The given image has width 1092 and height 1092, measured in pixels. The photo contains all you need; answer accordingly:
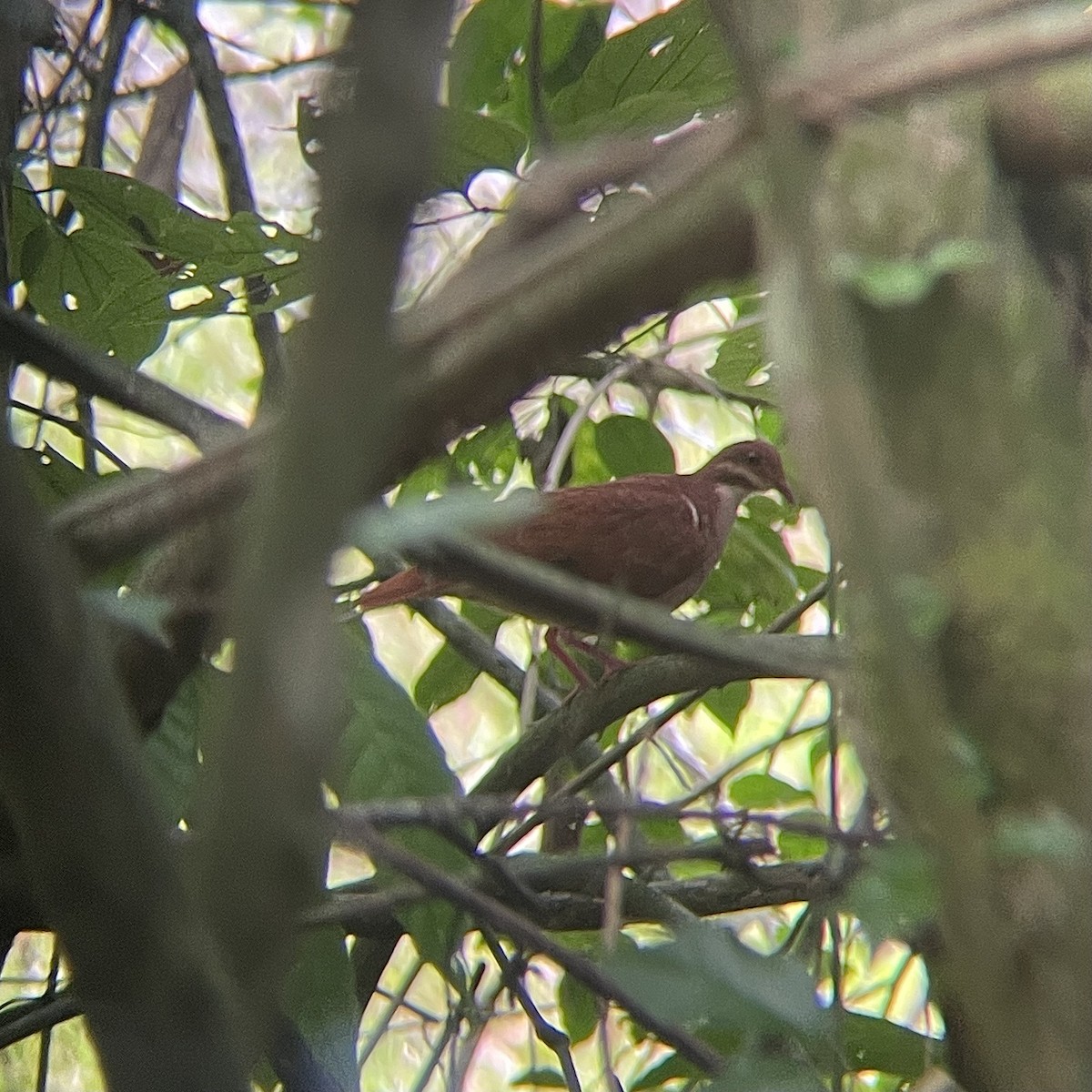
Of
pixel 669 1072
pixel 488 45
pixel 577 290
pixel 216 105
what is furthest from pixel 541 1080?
pixel 216 105

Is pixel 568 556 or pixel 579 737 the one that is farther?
pixel 568 556

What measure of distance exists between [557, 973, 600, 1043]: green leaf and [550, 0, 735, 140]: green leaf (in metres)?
1.26

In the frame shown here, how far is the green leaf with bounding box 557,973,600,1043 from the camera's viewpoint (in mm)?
2307

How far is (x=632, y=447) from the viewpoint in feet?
9.55

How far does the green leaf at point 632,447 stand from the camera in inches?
114

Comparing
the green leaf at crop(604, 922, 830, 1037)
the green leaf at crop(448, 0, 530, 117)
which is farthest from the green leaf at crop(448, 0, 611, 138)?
the green leaf at crop(604, 922, 830, 1037)

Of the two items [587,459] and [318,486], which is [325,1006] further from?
[587,459]

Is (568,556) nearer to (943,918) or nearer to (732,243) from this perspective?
(732,243)

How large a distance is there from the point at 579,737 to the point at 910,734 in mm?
1601

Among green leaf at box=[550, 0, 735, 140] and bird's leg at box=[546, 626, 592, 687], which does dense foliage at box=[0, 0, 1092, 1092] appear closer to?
green leaf at box=[550, 0, 735, 140]

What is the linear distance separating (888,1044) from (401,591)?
5.58 ft

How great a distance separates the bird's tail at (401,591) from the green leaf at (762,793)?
782mm

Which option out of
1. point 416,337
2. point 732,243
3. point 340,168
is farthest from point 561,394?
point 340,168

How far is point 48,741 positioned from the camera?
804 mm
